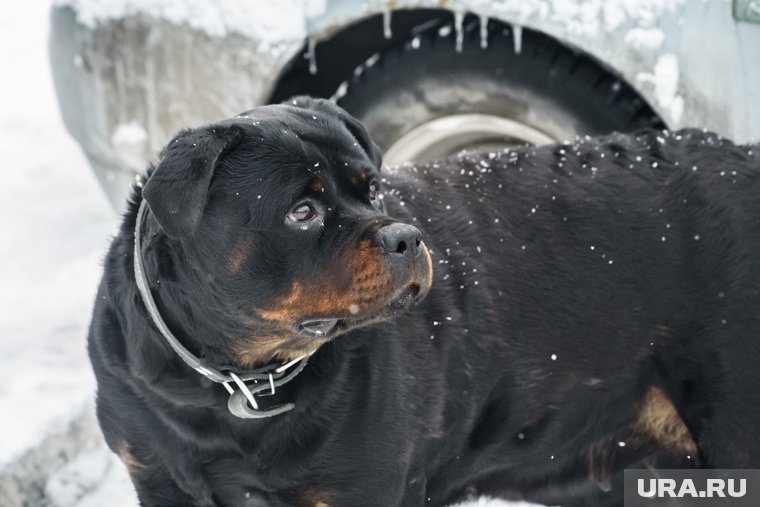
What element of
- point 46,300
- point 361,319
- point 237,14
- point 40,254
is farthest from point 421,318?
point 40,254

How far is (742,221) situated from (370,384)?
49.5 inches

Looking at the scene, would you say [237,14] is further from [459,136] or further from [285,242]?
[285,242]

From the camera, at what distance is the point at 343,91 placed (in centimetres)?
434

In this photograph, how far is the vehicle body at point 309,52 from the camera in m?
3.75

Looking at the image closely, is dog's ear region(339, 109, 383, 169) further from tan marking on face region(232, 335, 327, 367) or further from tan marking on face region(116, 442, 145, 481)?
tan marking on face region(116, 442, 145, 481)

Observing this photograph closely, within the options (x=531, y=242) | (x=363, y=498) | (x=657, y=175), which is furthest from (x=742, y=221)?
(x=363, y=498)

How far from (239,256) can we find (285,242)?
12 centimetres

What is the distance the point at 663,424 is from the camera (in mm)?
3420

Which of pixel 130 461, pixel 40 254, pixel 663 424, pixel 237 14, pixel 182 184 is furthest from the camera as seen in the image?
pixel 40 254

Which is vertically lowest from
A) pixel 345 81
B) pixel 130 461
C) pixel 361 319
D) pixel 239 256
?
pixel 130 461

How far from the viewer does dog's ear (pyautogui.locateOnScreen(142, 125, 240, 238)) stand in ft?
8.45

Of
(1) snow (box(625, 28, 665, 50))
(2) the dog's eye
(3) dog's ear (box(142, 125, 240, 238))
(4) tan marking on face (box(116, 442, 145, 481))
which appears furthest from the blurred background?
(3) dog's ear (box(142, 125, 240, 238))

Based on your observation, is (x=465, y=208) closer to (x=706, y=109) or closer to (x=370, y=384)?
(x=370, y=384)

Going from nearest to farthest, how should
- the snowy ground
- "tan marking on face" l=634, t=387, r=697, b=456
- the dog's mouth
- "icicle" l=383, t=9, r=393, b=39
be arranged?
1. the dog's mouth
2. "tan marking on face" l=634, t=387, r=697, b=456
3. the snowy ground
4. "icicle" l=383, t=9, r=393, b=39
